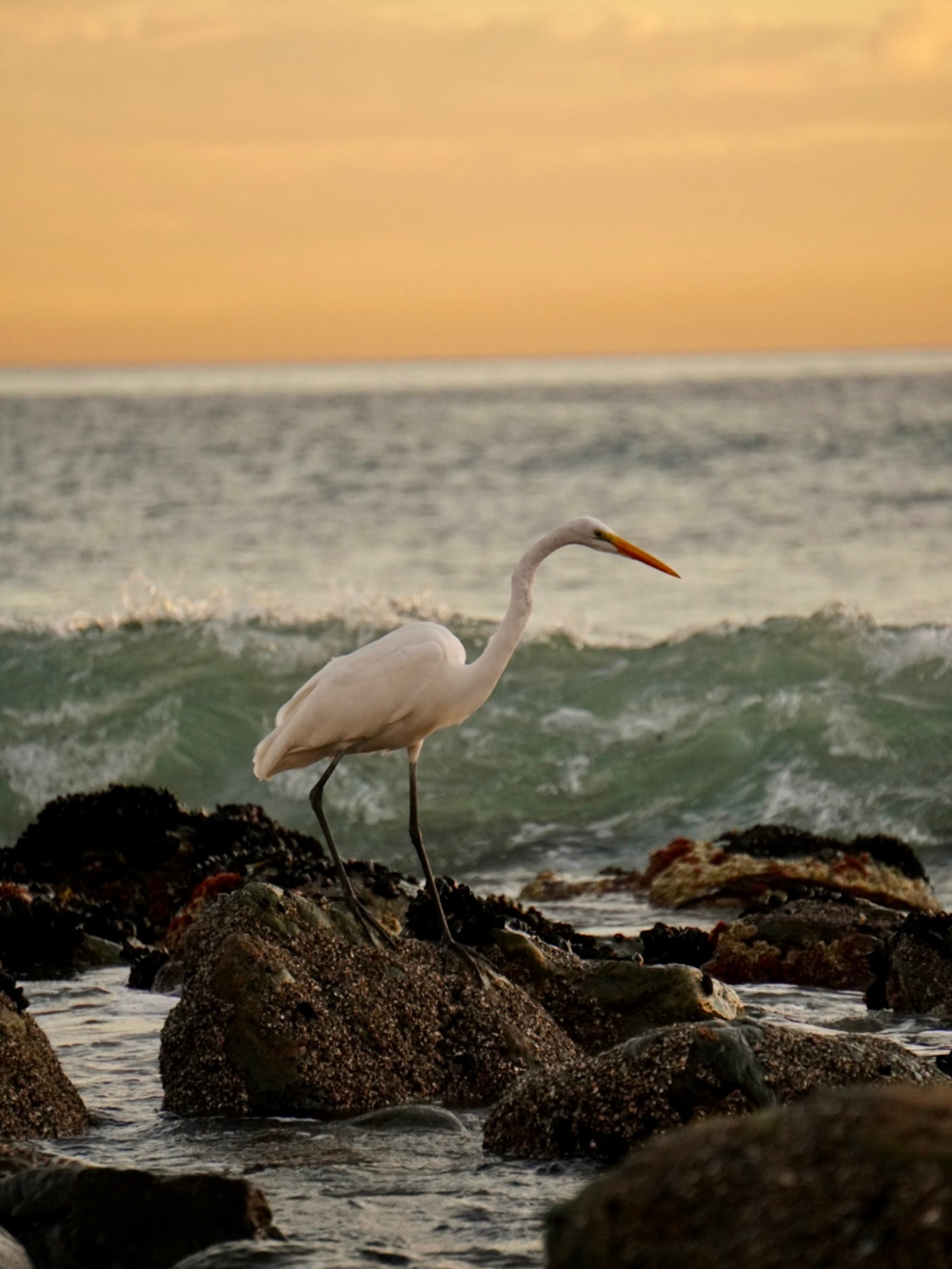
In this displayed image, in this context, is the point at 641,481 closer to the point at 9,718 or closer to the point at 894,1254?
the point at 9,718

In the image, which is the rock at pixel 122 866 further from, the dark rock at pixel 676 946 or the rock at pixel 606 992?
the rock at pixel 606 992

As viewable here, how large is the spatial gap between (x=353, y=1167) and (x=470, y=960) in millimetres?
1227

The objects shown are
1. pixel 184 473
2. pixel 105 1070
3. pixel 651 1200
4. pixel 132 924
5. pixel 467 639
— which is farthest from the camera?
pixel 184 473

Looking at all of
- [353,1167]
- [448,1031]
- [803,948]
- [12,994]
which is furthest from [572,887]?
[353,1167]

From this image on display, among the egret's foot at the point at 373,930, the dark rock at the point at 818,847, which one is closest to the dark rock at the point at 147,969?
the egret's foot at the point at 373,930

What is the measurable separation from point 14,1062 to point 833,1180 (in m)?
3.79

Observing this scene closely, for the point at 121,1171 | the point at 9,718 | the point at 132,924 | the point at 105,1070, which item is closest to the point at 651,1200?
the point at 121,1171

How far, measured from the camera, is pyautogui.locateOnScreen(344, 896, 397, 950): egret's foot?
682 cm

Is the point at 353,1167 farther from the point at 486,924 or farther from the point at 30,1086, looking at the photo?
the point at 486,924

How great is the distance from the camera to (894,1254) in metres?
2.93

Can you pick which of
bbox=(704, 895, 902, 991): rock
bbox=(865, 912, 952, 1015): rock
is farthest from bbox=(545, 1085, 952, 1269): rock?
bbox=(704, 895, 902, 991): rock

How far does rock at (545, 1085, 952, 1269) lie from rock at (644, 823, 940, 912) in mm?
6905

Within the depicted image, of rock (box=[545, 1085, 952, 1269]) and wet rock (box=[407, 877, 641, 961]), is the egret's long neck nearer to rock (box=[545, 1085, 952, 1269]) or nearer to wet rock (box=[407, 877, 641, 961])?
wet rock (box=[407, 877, 641, 961])

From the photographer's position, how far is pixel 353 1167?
5.80 meters
